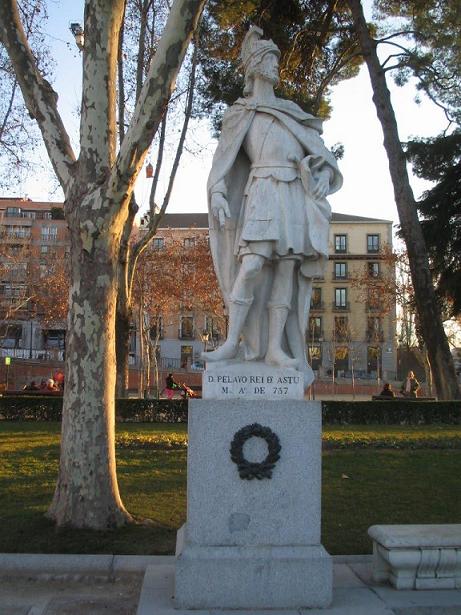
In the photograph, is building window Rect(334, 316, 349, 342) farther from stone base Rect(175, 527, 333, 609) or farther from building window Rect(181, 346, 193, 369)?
stone base Rect(175, 527, 333, 609)

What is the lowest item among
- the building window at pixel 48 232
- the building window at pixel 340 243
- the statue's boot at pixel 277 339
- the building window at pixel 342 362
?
the statue's boot at pixel 277 339

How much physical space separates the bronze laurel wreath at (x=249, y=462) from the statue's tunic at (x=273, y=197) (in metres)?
1.23

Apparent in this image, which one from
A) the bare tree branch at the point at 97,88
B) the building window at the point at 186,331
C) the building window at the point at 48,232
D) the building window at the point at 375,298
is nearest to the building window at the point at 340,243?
the building window at the point at 186,331

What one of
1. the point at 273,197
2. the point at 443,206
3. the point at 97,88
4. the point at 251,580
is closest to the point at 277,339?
the point at 273,197

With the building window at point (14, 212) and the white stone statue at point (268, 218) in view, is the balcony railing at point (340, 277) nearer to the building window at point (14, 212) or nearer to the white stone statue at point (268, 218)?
the building window at point (14, 212)

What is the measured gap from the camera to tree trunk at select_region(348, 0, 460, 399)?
1686 centimetres

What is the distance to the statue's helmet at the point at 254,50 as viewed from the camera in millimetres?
4836

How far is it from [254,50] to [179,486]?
17.7 feet

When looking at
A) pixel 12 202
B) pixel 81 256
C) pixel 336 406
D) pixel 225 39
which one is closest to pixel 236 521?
pixel 81 256

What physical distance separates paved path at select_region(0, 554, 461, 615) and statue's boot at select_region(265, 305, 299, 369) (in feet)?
5.04

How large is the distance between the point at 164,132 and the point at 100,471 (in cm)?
1247

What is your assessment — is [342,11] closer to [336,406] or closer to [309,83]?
[309,83]

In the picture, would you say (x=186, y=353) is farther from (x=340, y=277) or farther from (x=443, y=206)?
(x=443, y=206)

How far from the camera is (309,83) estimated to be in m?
16.7
